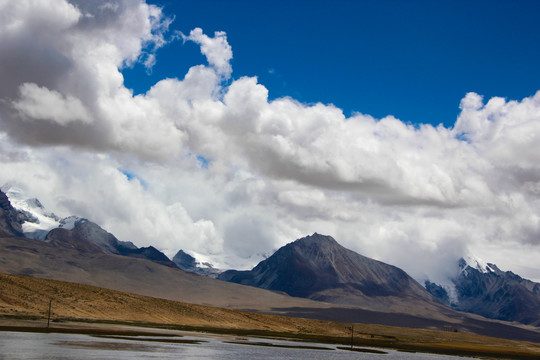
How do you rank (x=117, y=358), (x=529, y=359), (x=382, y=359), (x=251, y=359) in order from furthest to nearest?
(x=529, y=359)
(x=382, y=359)
(x=251, y=359)
(x=117, y=358)

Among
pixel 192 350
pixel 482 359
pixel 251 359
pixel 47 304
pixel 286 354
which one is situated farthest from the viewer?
pixel 47 304

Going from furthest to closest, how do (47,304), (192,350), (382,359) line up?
(47,304)
(382,359)
(192,350)

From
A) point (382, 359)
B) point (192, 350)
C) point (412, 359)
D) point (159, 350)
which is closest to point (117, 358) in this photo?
point (159, 350)

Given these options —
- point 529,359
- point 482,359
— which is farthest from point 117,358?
point 529,359

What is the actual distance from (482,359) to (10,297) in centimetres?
12607

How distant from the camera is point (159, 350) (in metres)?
106

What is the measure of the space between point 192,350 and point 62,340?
70.8 feet

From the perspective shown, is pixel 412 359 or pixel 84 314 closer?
pixel 412 359

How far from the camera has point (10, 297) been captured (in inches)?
7195

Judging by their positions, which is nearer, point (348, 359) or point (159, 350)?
point (159, 350)

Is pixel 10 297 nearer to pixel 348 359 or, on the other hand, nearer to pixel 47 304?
pixel 47 304

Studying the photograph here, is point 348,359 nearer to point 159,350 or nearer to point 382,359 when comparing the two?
point 382,359

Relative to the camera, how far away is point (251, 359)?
334 ft

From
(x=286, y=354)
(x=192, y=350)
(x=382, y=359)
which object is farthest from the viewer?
(x=382, y=359)
